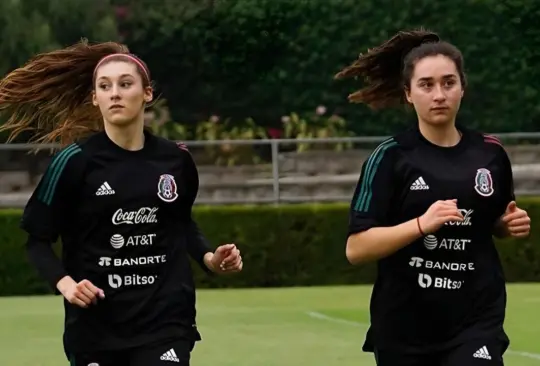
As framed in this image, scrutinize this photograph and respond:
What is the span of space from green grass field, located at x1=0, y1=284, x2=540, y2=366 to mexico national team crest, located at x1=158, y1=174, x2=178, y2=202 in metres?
4.35

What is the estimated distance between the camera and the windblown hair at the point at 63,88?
6656mm

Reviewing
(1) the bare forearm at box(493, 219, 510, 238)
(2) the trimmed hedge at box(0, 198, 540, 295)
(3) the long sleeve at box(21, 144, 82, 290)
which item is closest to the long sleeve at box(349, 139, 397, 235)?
(1) the bare forearm at box(493, 219, 510, 238)

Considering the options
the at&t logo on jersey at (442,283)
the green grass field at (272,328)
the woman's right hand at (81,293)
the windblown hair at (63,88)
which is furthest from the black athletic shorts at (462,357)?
the green grass field at (272,328)

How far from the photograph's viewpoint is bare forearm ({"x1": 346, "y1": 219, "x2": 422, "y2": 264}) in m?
5.39

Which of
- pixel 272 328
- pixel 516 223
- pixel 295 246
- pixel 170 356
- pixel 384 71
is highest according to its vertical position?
pixel 384 71

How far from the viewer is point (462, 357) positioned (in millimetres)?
5570

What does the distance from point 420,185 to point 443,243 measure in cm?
24

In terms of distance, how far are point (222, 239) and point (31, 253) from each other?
11.9 m

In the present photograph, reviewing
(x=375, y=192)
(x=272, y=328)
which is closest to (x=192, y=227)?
(x=375, y=192)

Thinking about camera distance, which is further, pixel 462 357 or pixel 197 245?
pixel 197 245

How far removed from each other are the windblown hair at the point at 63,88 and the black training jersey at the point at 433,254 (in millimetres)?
1528

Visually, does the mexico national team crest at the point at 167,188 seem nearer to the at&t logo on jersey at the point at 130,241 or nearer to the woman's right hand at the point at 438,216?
the at&t logo on jersey at the point at 130,241

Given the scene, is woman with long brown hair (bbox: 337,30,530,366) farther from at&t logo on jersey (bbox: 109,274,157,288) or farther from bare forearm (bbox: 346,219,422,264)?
at&t logo on jersey (bbox: 109,274,157,288)

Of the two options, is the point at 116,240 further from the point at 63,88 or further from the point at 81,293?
the point at 63,88
